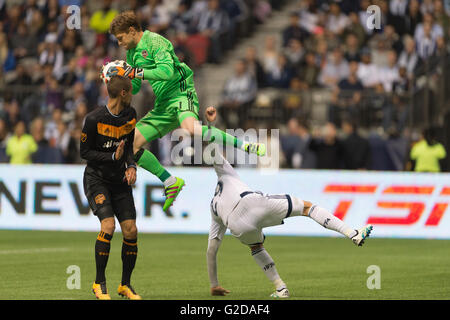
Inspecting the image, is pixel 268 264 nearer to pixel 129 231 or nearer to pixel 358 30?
pixel 129 231

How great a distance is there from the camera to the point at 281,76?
2383cm

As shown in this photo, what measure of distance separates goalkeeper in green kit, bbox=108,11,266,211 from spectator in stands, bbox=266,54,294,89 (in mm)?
11414

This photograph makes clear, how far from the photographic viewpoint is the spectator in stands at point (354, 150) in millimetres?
21047

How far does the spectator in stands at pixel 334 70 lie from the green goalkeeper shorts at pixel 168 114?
11481 mm

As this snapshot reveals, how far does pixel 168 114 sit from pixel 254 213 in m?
2.49

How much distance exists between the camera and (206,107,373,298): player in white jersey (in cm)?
1029

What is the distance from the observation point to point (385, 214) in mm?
19281

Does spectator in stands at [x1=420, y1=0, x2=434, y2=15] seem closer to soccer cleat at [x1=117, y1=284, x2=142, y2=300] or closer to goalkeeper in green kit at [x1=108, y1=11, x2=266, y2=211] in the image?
goalkeeper in green kit at [x1=108, y1=11, x2=266, y2=211]

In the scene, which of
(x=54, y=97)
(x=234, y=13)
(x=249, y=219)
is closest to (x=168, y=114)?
(x=249, y=219)

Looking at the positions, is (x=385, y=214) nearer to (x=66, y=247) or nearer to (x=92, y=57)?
(x=66, y=247)

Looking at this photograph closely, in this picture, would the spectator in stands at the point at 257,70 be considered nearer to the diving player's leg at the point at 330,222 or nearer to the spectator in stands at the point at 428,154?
the spectator in stands at the point at 428,154

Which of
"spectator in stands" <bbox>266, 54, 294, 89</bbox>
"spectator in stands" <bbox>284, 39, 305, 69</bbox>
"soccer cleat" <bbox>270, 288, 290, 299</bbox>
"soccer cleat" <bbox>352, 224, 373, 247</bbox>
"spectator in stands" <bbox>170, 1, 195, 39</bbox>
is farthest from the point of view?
"spectator in stands" <bbox>170, 1, 195, 39</bbox>

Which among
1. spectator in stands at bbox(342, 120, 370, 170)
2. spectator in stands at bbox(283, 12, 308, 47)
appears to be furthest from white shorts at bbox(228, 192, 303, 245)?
spectator in stands at bbox(283, 12, 308, 47)

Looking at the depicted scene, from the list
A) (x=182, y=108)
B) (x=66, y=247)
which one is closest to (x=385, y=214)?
(x=66, y=247)
